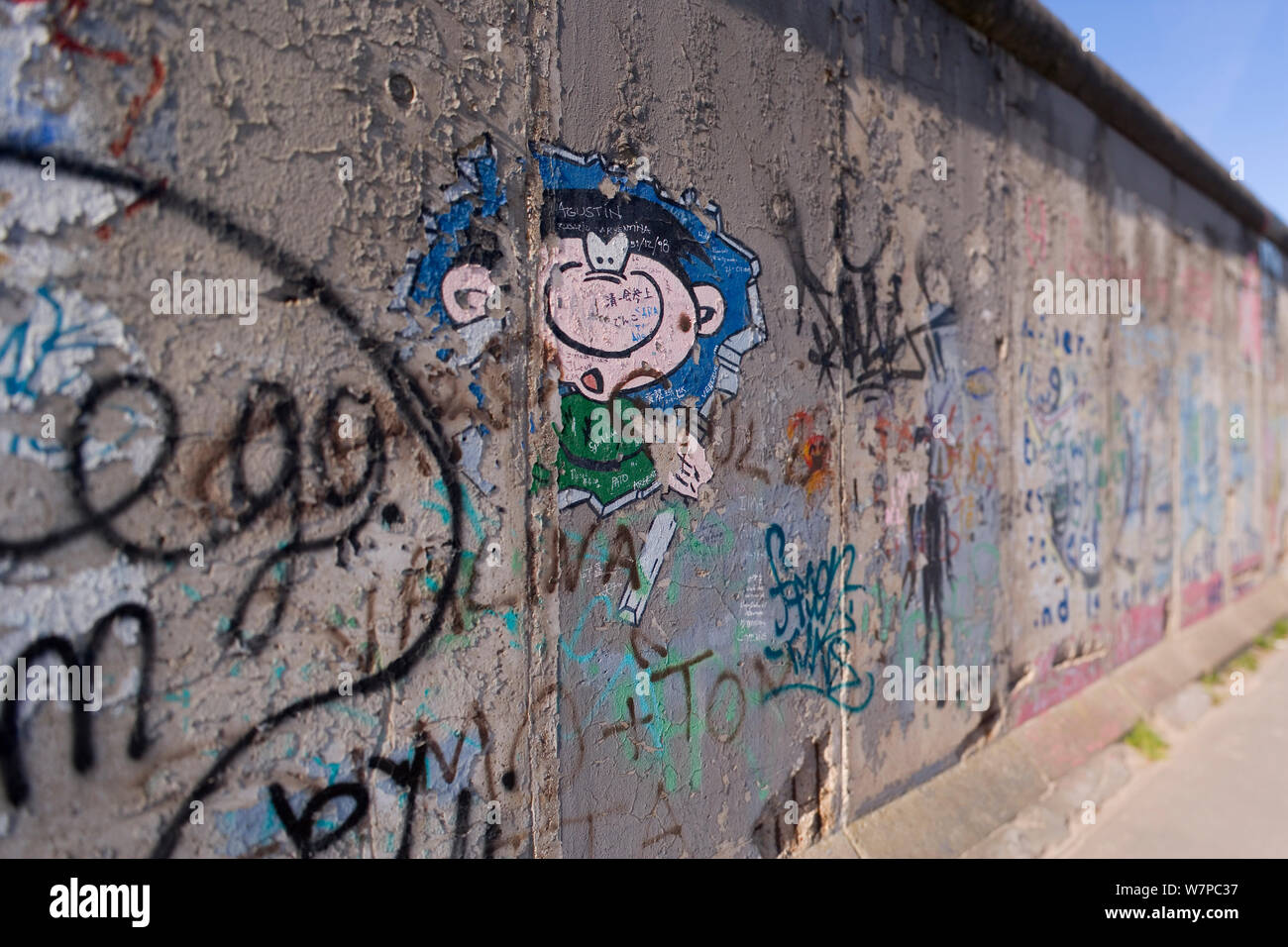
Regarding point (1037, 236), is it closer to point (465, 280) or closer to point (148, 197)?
point (465, 280)

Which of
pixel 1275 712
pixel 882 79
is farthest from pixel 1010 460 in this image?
pixel 1275 712

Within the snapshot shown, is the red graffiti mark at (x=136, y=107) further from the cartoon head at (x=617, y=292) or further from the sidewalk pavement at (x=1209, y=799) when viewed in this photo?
the sidewalk pavement at (x=1209, y=799)

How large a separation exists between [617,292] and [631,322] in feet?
0.35

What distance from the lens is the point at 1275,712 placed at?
A: 5.64m

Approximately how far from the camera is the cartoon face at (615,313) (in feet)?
7.95

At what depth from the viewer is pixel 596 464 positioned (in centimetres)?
248

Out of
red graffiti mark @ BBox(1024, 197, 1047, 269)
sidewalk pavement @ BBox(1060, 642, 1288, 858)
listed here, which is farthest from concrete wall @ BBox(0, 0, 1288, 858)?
sidewalk pavement @ BBox(1060, 642, 1288, 858)

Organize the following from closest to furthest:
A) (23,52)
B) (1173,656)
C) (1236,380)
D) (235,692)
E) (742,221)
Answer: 1. (23,52)
2. (235,692)
3. (742,221)
4. (1173,656)
5. (1236,380)

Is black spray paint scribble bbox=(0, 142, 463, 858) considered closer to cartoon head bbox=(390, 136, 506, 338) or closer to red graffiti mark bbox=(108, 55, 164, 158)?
red graffiti mark bbox=(108, 55, 164, 158)

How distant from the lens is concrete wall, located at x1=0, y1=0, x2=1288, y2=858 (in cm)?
169

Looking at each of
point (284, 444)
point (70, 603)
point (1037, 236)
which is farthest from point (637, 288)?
point (1037, 236)

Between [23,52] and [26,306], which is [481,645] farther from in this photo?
[23,52]

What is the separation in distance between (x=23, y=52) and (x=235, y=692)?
1443 mm

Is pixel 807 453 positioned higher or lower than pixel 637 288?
lower
